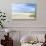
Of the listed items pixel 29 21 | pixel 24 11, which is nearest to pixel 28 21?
pixel 29 21

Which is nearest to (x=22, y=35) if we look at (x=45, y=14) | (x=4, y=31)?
(x=4, y=31)

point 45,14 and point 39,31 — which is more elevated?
point 45,14

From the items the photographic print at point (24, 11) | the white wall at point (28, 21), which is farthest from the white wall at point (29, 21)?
the photographic print at point (24, 11)

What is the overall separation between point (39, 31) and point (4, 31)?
113 centimetres

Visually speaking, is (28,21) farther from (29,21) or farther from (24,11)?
(24,11)

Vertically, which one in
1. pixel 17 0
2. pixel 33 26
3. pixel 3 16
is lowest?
pixel 33 26

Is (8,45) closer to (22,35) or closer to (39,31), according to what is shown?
(22,35)

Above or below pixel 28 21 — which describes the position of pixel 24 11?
above

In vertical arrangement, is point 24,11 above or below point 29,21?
above

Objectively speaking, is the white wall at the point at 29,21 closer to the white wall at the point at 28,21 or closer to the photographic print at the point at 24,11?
the white wall at the point at 28,21

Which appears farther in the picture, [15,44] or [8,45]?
[15,44]

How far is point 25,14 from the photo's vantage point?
4590 mm

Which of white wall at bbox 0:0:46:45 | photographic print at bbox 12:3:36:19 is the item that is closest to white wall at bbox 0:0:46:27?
white wall at bbox 0:0:46:45

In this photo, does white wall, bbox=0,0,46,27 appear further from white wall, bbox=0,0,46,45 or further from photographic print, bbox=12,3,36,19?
photographic print, bbox=12,3,36,19
